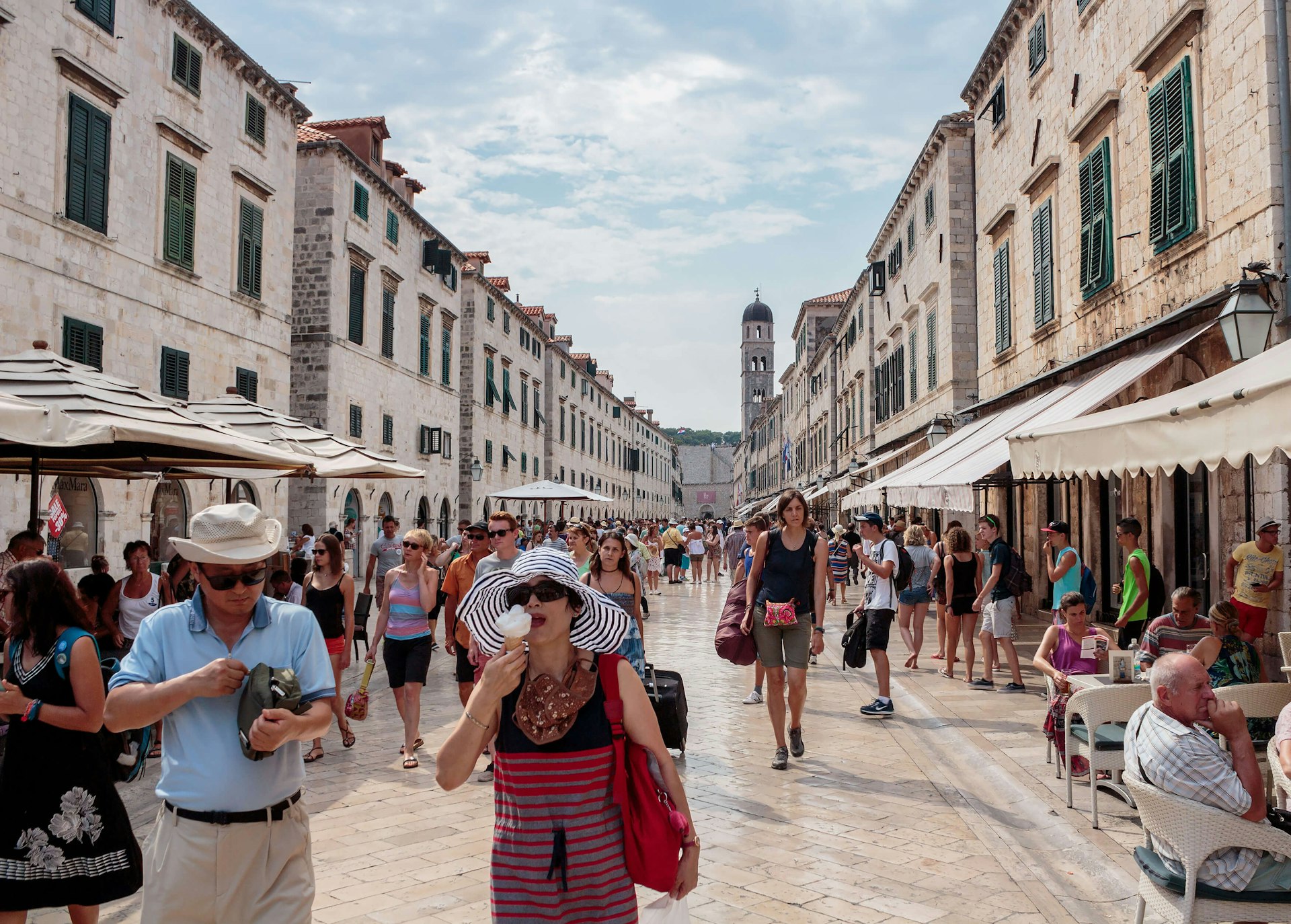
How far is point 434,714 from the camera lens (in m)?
9.01

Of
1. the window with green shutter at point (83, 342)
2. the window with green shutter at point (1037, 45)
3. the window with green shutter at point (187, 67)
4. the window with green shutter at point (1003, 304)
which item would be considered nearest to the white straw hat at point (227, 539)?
the window with green shutter at point (83, 342)

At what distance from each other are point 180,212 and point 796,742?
49.5 feet

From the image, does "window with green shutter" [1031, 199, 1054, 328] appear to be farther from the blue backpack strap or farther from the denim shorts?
the blue backpack strap

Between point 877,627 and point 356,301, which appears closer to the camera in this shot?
point 877,627

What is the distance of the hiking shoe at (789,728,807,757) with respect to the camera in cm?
723

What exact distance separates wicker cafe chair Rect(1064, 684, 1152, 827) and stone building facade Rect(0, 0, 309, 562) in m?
13.2

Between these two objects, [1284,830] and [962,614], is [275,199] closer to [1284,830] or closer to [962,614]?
[962,614]

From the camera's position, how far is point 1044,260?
585 inches

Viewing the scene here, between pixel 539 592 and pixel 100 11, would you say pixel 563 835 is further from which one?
pixel 100 11

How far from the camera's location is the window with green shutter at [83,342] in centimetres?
1445

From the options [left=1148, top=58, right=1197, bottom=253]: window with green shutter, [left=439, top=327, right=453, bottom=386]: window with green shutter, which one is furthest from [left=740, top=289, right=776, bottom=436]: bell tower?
[left=1148, top=58, right=1197, bottom=253]: window with green shutter

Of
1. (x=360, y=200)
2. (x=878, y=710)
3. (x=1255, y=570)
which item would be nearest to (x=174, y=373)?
(x=360, y=200)

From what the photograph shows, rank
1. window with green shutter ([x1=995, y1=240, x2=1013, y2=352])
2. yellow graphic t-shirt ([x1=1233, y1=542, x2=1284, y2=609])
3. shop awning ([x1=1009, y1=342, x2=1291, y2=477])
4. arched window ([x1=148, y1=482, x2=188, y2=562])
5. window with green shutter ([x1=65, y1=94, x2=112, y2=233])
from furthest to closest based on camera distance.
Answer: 1. window with green shutter ([x1=995, y1=240, x2=1013, y2=352])
2. arched window ([x1=148, y1=482, x2=188, y2=562])
3. window with green shutter ([x1=65, y1=94, x2=112, y2=233])
4. yellow graphic t-shirt ([x1=1233, y1=542, x2=1284, y2=609])
5. shop awning ([x1=1009, y1=342, x2=1291, y2=477])

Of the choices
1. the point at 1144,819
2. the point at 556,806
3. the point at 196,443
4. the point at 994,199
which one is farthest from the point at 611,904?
the point at 994,199
